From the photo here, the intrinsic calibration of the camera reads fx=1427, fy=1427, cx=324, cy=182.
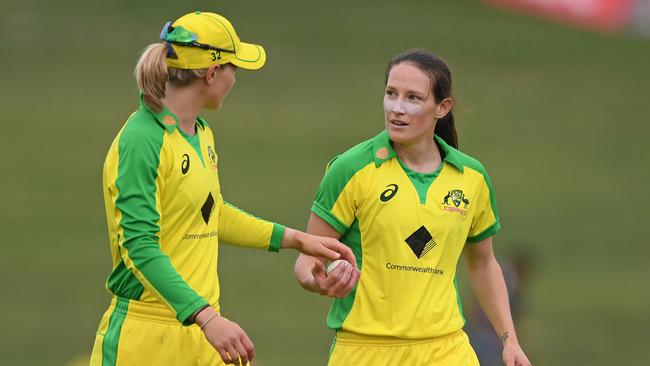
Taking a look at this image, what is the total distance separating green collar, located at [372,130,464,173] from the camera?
6105mm

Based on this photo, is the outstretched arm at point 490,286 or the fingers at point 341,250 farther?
the outstretched arm at point 490,286

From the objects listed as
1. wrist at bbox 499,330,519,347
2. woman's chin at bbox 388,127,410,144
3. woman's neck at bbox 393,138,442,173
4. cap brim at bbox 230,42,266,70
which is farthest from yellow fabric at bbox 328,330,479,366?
cap brim at bbox 230,42,266,70

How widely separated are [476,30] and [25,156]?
334 inches

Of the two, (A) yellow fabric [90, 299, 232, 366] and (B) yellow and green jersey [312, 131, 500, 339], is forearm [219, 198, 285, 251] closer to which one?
(B) yellow and green jersey [312, 131, 500, 339]

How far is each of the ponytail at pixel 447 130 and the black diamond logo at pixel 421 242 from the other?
0.62m

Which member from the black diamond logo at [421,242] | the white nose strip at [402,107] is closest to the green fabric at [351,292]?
the black diamond logo at [421,242]

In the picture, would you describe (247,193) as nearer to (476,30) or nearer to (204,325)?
(476,30)

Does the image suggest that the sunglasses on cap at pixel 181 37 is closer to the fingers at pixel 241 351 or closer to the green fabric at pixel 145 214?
the green fabric at pixel 145 214

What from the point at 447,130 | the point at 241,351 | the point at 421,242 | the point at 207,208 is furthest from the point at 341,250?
the point at 447,130

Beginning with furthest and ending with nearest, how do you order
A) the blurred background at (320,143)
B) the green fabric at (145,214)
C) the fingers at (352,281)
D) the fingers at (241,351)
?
1. the blurred background at (320,143)
2. the fingers at (352,281)
3. the green fabric at (145,214)
4. the fingers at (241,351)

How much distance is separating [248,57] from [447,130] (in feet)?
3.61

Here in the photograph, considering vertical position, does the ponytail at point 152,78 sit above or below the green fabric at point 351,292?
above

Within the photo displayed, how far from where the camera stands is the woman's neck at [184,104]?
5.73 meters

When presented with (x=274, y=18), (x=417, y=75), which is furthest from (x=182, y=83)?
(x=274, y=18)
